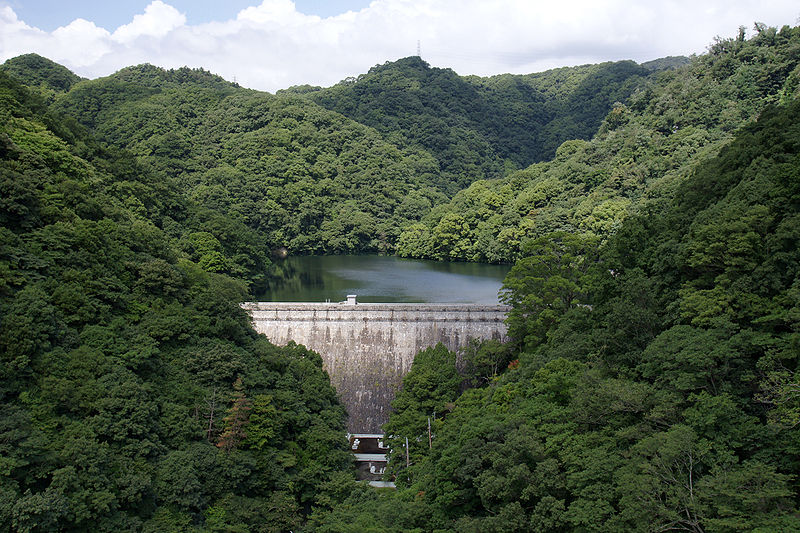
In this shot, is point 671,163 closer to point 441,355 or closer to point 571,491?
point 441,355

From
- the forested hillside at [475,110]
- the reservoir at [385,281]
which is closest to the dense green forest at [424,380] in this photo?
the reservoir at [385,281]

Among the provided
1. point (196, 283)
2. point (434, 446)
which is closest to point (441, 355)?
point (434, 446)

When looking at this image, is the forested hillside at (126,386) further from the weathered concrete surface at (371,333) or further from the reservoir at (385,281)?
the reservoir at (385,281)

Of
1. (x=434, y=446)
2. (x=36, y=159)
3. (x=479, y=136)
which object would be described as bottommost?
(x=434, y=446)

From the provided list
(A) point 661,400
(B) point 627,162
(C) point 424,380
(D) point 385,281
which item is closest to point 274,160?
(D) point 385,281

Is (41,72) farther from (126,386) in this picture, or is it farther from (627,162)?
(126,386)

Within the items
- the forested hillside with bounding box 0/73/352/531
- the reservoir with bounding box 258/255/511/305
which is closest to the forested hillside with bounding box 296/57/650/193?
the reservoir with bounding box 258/255/511/305

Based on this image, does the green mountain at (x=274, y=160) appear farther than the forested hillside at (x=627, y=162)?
Yes
